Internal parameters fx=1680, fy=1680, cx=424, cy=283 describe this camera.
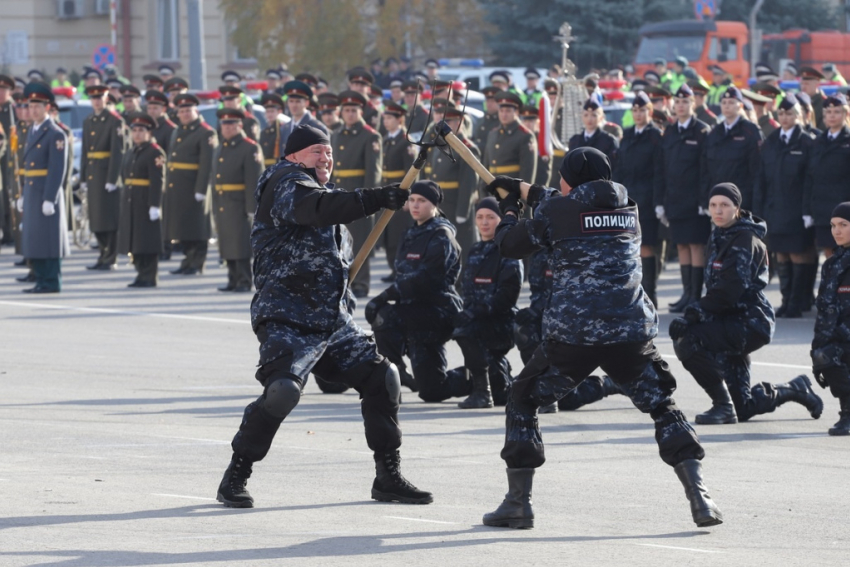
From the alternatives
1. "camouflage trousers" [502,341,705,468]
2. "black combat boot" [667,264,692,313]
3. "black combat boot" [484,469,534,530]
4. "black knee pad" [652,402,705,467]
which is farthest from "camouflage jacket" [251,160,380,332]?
"black combat boot" [667,264,692,313]

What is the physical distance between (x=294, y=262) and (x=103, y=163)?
41.7 ft

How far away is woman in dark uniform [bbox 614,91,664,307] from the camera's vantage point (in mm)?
16016

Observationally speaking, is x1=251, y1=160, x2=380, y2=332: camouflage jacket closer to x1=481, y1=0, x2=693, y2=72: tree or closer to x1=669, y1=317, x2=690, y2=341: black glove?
x1=669, y1=317, x2=690, y2=341: black glove

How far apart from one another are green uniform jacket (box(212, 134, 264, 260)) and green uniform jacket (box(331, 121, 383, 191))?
0.85 meters

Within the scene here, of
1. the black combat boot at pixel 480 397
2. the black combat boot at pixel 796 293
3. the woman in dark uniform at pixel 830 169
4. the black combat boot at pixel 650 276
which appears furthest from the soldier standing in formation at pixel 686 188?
the black combat boot at pixel 480 397

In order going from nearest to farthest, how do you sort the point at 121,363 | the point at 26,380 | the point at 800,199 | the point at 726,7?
1. the point at 26,380
2. the point at 121,363
3. the point at 800,199
4. the point at 726,7

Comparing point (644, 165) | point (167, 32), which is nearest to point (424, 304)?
point (644, 165)

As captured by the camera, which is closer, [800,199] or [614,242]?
[614,242]

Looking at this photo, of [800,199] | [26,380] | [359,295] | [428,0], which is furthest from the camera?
[428,0]

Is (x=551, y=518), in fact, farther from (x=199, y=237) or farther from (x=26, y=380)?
(x=199, y=237)

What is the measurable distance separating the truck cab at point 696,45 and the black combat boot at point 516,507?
3354cm

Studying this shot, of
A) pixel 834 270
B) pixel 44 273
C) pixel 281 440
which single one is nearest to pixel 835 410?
pixel 834 270

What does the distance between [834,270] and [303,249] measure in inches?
151

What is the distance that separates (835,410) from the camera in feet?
34.8
